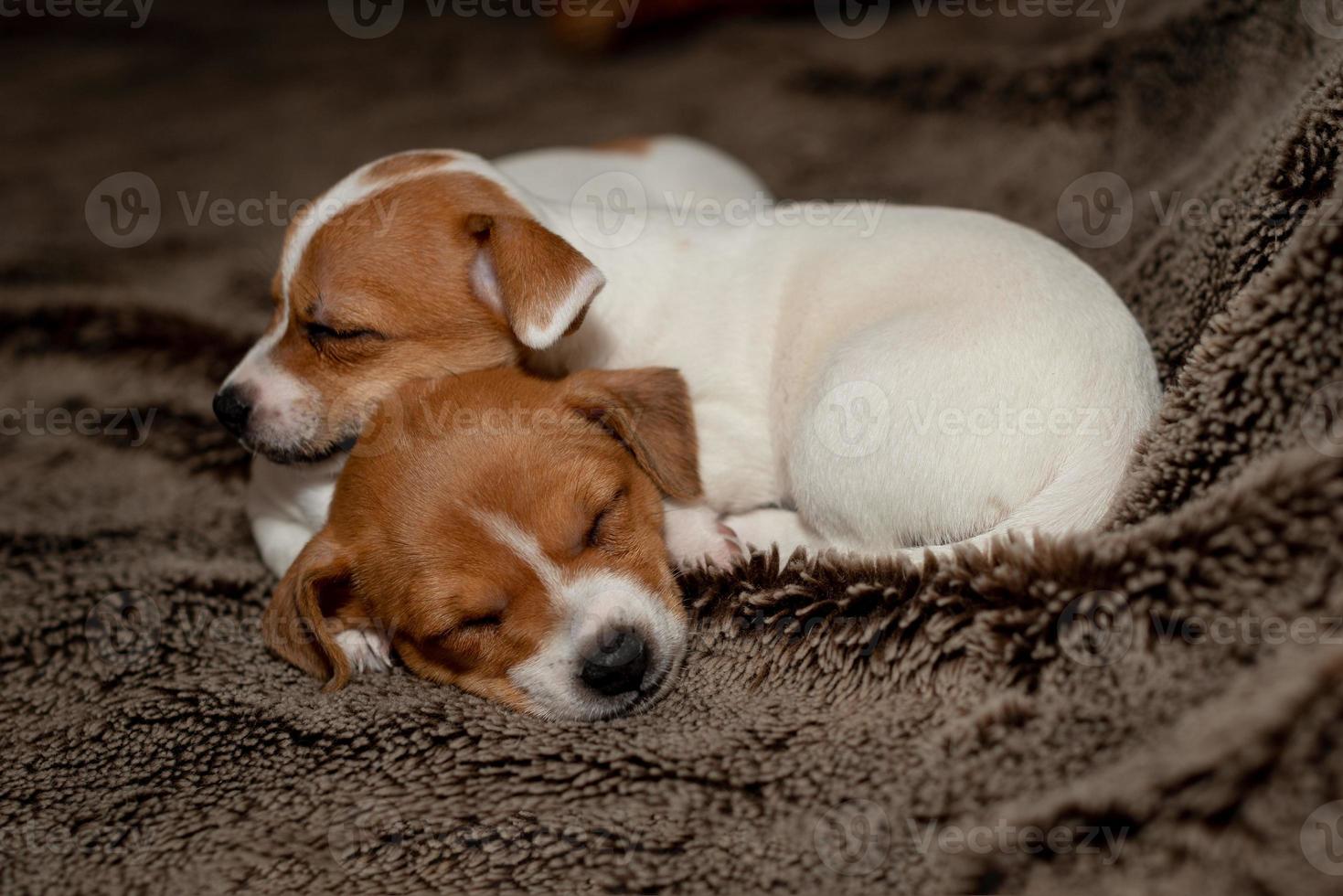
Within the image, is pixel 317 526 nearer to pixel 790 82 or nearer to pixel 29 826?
pixel 29 826

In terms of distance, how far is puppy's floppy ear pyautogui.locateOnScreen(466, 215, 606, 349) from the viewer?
7.45ft

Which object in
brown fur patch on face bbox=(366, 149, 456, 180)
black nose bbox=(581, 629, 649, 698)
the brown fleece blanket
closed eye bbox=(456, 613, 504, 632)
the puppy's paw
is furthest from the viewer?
brown fur patch on face bbox=(366, 149, 456, 180)

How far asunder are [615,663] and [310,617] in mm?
661

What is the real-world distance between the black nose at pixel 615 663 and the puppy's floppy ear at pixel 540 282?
710 millimetres

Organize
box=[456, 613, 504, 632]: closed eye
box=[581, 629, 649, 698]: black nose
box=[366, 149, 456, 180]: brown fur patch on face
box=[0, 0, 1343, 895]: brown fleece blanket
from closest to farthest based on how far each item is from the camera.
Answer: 1. box=[0, 0, 1343, 895]: brown fleece blanket
2. box=[581, 629, 649, 698]: black nose
3. box=[456, 613, 504, 632]: closed eye
4. box=[366, 149, 456, 180]: brown fur patch on face

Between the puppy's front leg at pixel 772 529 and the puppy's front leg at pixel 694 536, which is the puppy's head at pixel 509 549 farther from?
the puppy's front leg at pixel 772 529

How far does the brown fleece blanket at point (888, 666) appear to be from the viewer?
4.56 feet

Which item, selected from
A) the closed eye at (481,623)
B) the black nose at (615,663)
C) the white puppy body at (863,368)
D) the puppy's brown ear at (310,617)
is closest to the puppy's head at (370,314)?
the white puppy body at (863,368)

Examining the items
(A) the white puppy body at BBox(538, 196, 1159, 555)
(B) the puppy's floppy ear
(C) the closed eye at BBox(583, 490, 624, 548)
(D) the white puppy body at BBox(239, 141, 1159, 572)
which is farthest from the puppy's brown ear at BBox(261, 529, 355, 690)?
(A) the white puppy body at BBox(538, 196, 1159, 555)

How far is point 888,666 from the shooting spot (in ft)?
5.90

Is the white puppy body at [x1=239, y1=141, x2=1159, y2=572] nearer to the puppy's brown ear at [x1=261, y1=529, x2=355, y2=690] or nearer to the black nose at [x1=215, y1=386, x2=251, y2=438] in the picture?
the black nose at [x1=215, y1=386, x2=251, y2=438]

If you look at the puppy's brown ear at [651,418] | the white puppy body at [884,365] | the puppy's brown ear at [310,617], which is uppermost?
the white puppy body at [884,365]

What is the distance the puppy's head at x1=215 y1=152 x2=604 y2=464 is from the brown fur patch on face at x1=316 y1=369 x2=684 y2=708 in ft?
0.72

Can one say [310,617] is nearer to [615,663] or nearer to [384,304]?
[615,663]
